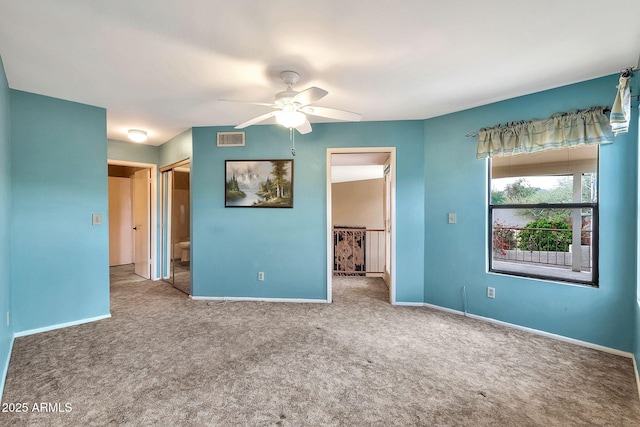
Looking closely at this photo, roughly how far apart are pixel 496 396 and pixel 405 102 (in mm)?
2756

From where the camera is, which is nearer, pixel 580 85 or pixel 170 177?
pixel 580 85

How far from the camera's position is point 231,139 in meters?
3.90

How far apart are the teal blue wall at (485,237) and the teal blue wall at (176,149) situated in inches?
126

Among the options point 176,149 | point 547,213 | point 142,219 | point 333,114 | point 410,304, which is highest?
point 176,149

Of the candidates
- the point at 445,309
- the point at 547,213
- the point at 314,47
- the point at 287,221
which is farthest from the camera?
the point at 287,221

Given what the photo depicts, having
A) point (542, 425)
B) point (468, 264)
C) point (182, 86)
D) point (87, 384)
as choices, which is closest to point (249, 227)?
point (182, 86)

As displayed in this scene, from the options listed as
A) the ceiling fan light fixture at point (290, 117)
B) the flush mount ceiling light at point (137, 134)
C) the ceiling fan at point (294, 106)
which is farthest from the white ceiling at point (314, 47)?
the flush mount ceiling light at point (137, 134)

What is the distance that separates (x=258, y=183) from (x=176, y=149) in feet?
5.29

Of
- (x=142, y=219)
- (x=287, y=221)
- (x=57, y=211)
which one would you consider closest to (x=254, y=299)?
(x=287, y=221)

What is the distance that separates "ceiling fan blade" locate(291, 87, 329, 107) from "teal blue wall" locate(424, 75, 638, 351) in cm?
208

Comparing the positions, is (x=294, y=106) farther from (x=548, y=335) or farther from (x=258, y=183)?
(x=548, y=335)

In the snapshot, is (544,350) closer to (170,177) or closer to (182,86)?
(182,86)

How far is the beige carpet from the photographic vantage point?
1.71 meters

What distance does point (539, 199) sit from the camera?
9.68ft
